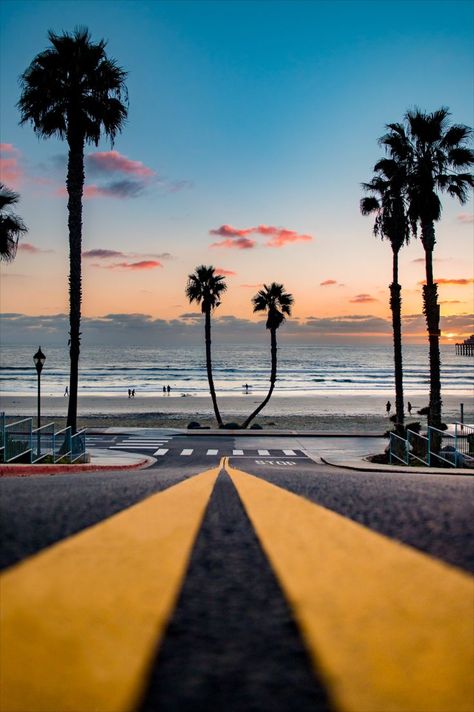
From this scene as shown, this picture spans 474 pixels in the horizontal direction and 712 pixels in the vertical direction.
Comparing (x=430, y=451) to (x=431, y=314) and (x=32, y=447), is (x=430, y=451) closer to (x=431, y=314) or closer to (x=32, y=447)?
(x=431, y=314)

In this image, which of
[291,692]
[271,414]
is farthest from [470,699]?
[271,414]

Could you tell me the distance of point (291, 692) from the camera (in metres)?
1.38

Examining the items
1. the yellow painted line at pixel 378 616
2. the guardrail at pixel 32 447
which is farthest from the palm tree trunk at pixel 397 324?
the yellow painted line at pixel 378 616

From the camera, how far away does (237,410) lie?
64.9 meters

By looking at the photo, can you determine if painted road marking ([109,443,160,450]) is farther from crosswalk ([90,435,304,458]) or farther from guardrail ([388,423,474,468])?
guardrail ([388,423,474,468])

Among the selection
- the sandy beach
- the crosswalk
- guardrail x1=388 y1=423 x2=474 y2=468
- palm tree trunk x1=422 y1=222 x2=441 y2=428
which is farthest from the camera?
the sandy beach

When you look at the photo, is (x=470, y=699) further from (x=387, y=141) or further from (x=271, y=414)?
(x=271, y=414)

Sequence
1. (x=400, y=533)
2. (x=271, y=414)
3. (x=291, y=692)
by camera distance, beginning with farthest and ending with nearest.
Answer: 1. (x=271, y=414)
2. (x=400, y=533)
3. (x=291, y=692)

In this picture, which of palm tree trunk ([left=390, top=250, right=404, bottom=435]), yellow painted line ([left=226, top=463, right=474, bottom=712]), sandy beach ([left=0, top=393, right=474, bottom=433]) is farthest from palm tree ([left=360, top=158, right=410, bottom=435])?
yellow painted line ([left=226, top=463, right=474, bottom=712])

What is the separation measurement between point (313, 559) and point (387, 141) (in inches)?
1113

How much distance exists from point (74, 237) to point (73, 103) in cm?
562

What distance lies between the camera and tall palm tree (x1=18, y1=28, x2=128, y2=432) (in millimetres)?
24922

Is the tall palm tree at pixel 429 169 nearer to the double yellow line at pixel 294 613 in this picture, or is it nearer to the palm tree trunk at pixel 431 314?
the palm tree trunk at pixel 431 314

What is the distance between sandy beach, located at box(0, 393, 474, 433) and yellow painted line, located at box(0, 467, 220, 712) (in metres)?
42.1
